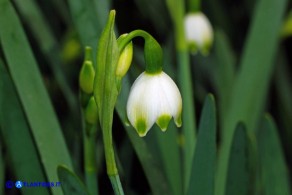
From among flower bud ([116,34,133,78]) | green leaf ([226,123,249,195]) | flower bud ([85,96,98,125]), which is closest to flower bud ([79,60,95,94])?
flower bud ([85,96,98,125])

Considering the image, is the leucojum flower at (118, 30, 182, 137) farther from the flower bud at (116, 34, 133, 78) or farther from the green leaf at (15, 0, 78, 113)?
the green leaf at (15, 0, 78, 113)

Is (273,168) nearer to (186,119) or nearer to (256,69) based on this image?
(186,119)

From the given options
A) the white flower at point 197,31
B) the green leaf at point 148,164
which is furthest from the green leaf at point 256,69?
the green leaf at point 148,164

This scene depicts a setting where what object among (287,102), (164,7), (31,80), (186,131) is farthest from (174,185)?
(164,7)

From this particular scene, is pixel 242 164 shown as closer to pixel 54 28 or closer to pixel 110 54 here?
pixel 110 54

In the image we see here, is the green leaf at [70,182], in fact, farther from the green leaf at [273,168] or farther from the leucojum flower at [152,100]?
the green leaf at [273,168]

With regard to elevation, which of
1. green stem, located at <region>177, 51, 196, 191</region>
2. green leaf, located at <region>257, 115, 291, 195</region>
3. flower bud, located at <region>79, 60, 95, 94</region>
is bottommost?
green leaf, located at <region>257, 115, 291, 195</region>

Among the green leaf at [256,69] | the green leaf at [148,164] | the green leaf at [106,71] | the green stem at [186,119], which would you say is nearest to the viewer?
the green leaf at [106,71]
